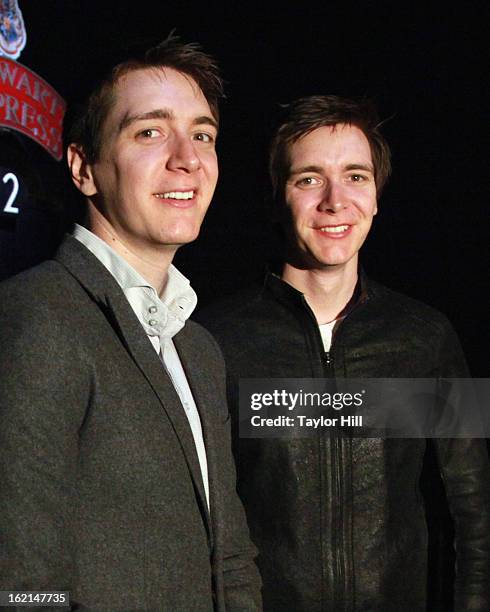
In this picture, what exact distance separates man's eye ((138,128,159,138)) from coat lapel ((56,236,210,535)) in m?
0.32

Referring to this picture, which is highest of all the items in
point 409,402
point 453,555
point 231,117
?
point 231,117

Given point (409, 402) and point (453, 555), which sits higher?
point (409, 402)

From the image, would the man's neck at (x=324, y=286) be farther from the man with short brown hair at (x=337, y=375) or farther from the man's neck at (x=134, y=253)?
the man's neck at (x=134, y=253)

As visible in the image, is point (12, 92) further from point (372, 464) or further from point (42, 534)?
point (42, 534)

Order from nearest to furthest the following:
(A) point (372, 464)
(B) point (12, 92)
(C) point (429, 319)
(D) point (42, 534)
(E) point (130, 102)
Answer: (D) point (42, 534) < (E) point (130, 102) < (A) point (372, 464) < (C) point (429, 319) < (B) point (12, 92)

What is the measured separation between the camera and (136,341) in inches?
64.4

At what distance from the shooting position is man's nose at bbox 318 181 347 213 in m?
2.43

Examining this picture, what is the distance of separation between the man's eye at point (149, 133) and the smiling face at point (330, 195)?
0.72m

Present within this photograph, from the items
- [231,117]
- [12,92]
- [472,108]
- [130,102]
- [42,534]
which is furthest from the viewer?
[12,92]

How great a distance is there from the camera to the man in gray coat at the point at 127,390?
4.59 ft

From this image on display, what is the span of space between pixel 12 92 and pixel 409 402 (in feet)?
12.6

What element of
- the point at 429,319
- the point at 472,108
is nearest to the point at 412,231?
the point at 472,108

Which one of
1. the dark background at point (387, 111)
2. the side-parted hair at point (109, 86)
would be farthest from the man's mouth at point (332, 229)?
the dark background at point (387, 111)

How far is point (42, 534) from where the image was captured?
1377 mm
